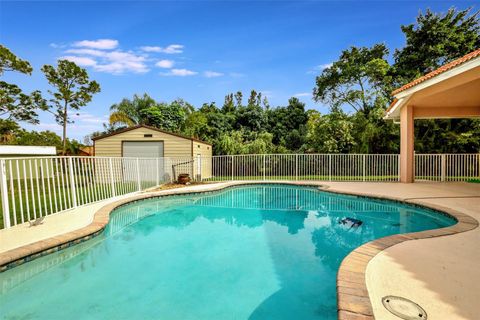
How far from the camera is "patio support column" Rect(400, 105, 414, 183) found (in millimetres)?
10406

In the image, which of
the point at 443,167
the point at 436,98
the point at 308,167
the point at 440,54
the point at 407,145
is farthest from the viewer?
the point at 440,54

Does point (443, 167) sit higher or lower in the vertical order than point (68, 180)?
lower

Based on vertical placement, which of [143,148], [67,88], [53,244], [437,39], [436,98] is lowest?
[53,244]

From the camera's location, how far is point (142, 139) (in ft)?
46.1

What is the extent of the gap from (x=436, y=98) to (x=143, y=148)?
1329 centimetres

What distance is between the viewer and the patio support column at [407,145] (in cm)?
1041

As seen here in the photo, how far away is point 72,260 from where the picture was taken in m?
3.87

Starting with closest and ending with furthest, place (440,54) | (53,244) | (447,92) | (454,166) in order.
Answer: (53,244), (447,92), (454,166), (440,54)

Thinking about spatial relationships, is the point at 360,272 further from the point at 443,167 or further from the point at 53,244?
the point at 443,167

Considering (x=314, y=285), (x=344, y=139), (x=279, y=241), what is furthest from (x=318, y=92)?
(x=314, y=285)

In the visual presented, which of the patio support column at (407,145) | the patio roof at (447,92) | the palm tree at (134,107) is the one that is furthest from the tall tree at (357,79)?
the palm tree at (134,107)

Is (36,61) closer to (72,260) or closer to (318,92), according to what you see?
(72,260)

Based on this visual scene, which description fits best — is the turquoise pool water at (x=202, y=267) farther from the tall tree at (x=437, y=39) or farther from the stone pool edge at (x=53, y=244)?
the tall tree at (x=437, y=39)

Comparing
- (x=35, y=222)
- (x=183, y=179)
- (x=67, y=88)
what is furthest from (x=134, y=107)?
(x=35, y=222)
